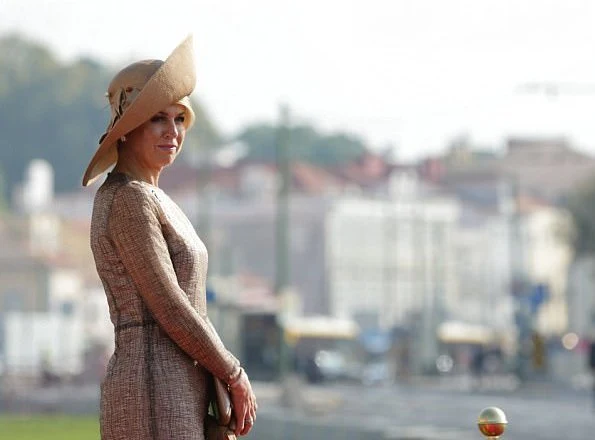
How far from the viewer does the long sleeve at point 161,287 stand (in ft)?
19.1

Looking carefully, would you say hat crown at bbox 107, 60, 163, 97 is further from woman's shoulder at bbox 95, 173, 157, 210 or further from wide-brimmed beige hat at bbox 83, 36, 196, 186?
woman's shoulder at bbox 95, 173, 157, 210

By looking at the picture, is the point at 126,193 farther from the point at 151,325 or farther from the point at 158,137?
the point at 151,325

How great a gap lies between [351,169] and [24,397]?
87.4 meters

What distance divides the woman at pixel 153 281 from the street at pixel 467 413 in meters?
16.4

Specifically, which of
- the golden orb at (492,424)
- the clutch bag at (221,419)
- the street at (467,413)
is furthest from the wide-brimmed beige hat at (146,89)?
the street at (467,413)

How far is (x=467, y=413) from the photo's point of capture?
154 feet

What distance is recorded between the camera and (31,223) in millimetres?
130625

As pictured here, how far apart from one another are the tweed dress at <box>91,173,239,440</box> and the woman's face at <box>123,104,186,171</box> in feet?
0.39

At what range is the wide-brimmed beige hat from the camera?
19.4 ft

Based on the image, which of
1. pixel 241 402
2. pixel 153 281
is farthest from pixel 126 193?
pixel 241 402

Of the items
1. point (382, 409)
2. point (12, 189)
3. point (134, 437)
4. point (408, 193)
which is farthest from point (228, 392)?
point (12, 189)

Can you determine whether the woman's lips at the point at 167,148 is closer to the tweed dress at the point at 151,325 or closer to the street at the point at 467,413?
the tweed dress at the point at 151,325

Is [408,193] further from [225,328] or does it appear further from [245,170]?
[225,328]

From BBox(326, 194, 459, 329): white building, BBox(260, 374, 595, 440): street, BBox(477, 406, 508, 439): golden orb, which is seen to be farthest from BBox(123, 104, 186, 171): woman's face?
BBox(326, 194, 459, 329): white building
